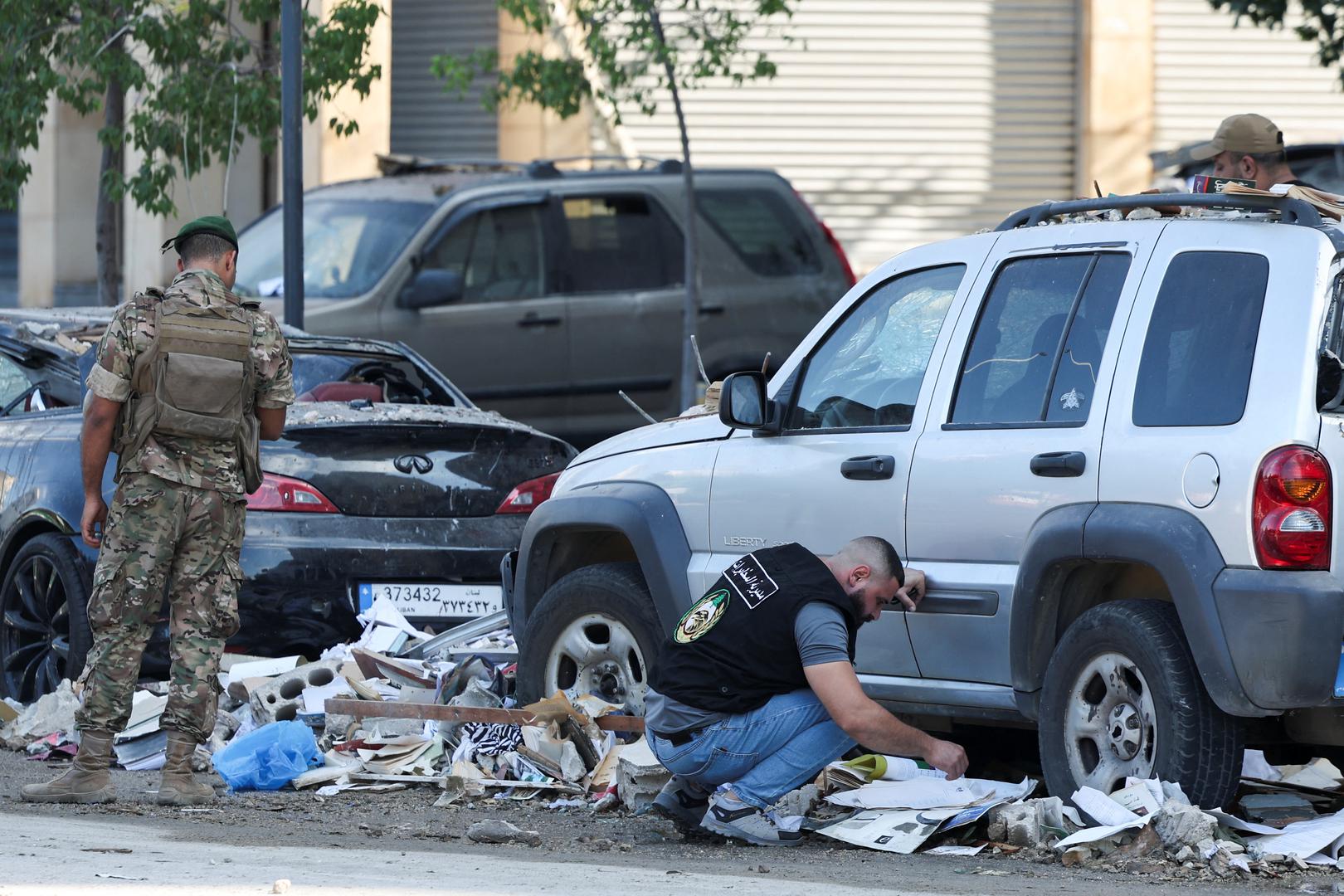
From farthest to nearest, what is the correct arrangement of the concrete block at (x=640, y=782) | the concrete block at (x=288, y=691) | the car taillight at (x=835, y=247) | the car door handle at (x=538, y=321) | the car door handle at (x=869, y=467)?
the car taillight at (x=835, y=247)
the car door handle at (x=538, y=321)
the concrete block at (x=288, y=691)
the concrete block at (x=640, y=782)
the car door handle at (x=869, y=467)

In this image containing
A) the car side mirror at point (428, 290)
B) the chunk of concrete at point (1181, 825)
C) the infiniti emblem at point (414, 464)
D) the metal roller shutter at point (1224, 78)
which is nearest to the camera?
the chunk of concrete at point (1181, 825)

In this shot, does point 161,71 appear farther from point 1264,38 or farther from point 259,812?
point 1264,38

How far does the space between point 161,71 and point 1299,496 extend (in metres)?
9.39

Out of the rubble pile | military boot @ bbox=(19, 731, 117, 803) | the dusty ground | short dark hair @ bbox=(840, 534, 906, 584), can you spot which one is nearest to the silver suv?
the rubble pile

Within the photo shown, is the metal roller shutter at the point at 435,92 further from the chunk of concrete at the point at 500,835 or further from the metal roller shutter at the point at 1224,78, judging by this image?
the chunk of concrete at the point at 500,835

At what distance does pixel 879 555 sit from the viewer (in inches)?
220

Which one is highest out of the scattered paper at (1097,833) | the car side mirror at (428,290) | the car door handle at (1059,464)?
the car side mirror at (428,290)

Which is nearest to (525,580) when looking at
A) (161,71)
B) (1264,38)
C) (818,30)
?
(161,71)

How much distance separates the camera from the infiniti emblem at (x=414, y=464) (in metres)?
7.88

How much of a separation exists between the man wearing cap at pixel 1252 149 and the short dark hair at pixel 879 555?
3094 mm

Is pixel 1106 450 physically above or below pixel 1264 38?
below

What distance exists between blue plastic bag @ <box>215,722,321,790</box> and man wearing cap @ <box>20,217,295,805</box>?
0.26m

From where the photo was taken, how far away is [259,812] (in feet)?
20.6

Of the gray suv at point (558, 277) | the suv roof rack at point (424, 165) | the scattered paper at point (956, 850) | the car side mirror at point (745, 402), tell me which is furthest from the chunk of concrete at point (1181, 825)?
the suv roof rack at point (424, 165)
